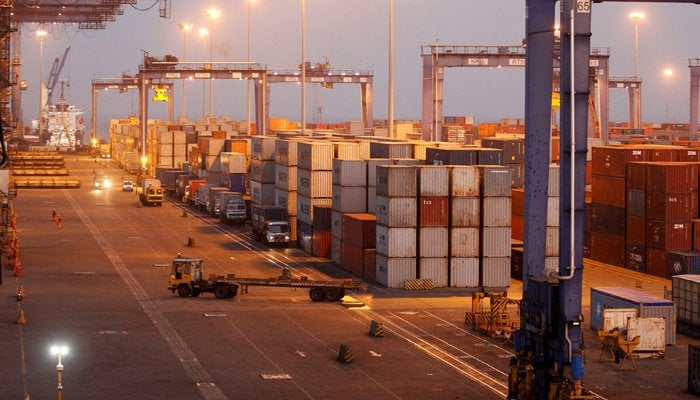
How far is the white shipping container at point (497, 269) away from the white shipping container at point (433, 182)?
3.96m

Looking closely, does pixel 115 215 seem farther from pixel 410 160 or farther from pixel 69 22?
pixel 410 160

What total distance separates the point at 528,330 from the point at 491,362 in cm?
641

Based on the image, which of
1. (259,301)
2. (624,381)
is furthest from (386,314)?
(624,381)

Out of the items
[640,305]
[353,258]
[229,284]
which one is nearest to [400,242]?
[353,258]

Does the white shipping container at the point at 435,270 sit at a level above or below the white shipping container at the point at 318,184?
below

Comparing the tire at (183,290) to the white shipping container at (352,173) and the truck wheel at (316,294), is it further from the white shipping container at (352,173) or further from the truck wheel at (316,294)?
the white shipping container at (352,173)

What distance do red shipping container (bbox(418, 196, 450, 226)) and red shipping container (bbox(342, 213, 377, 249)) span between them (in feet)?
17.1

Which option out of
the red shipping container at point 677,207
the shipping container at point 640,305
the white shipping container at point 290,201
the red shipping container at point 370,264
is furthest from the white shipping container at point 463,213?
the white shipping container at point 290,201

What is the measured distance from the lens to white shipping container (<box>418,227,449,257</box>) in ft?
200

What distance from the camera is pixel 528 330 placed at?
37969mm

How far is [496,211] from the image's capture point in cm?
6156

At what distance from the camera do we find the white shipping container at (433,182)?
6103 centimetres

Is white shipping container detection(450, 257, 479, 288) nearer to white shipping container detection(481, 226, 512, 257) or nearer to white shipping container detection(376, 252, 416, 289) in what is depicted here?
white shipping container detection(481, 226, 512, 257)

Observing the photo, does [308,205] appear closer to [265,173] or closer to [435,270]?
[265,173]
